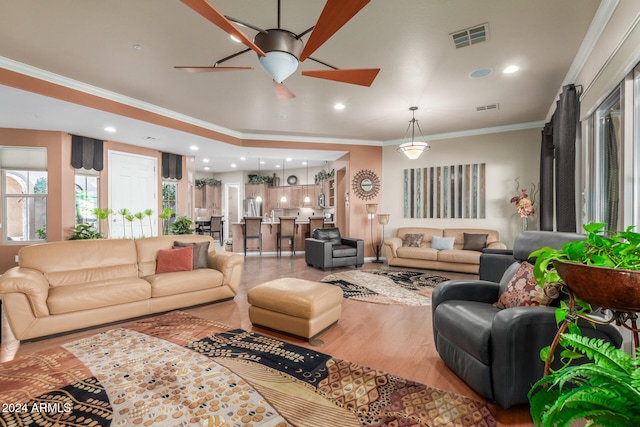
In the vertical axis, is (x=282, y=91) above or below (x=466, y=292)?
above

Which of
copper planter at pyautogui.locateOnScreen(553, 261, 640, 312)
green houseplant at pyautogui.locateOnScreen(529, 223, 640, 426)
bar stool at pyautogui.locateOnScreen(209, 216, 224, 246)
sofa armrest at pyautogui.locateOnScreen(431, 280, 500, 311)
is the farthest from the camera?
bar stool at pyautogui.locateOnScreen(209, 216, 224, 246)

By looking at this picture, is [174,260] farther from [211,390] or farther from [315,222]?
[315,222]

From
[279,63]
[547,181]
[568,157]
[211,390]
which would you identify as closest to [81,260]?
[211,390]

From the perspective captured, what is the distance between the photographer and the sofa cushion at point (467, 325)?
5.79 ft

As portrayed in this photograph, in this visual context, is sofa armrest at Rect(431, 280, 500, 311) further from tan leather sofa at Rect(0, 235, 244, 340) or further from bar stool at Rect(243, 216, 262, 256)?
bar stool at Rect(243, 216, 262, 256)

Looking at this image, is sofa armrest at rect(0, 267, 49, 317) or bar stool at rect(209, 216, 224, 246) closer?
sofa armrest at rect(0, 267, 49, 317)

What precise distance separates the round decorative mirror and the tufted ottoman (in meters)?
4.39

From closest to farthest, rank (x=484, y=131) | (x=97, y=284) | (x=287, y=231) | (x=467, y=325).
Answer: (x=467, y=325) < (x=97, y=284) < (x=484, y=131) < (x=287, y=231)

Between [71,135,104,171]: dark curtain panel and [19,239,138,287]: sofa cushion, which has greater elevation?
[71,135,104,171]: dark curtain panel

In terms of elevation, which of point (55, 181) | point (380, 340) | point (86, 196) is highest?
point (55, 181)

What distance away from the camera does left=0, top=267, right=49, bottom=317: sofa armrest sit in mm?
2580

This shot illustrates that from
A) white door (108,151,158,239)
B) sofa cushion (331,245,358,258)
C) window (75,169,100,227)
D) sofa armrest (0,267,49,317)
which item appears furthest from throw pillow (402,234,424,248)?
window (75,169,100,227)

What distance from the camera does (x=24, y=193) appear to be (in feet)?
17.9

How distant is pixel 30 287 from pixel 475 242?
21.0 feet
